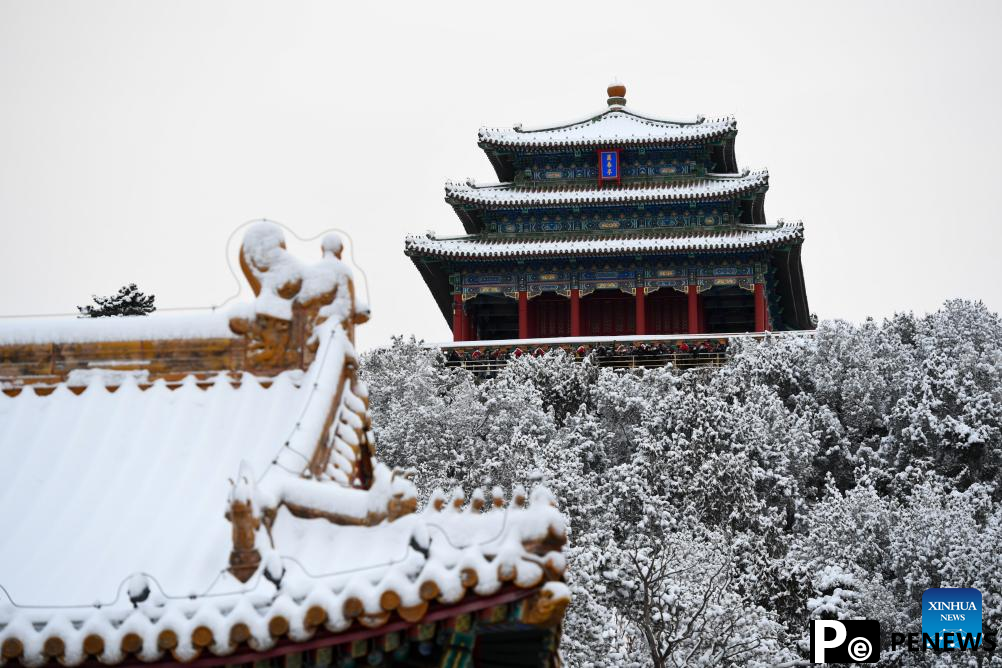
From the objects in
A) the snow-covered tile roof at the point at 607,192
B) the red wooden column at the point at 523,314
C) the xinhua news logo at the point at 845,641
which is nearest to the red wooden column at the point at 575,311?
the red wooden column at the point at 523,314

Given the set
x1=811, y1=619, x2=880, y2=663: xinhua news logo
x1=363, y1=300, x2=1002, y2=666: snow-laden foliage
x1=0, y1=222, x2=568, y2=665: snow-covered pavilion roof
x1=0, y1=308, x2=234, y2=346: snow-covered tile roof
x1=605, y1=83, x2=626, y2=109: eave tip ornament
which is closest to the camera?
x1=0, y1=222, x2=568, y2=665: snow-covered pavilion roof

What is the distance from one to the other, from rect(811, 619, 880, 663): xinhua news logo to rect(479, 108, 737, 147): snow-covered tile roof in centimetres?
2326

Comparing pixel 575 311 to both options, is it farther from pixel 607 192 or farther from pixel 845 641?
pixel 845 641

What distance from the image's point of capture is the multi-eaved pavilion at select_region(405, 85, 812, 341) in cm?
4041

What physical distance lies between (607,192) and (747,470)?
1712 cm

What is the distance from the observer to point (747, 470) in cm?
2608

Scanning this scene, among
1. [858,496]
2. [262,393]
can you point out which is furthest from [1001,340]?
[262,393]

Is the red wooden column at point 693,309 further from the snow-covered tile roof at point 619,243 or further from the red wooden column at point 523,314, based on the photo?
the red wooden column at point 523,314

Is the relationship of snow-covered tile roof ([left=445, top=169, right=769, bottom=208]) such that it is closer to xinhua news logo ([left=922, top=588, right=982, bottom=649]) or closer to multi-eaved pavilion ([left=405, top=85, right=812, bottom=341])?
multi-eaved pavilion ([left=405, top=85, right=812, bottom=341])

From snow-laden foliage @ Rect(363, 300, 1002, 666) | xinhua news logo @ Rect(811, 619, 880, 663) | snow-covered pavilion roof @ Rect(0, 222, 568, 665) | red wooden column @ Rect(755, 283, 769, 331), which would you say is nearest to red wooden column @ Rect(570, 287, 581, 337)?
red wooden column @ Rect(755, 283, 769, 331)

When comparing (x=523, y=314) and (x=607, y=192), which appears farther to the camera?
(x=607, y=192)

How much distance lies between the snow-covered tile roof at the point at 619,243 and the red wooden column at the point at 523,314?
1.20 m

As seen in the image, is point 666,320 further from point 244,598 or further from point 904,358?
point 244,598

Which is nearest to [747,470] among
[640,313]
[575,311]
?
[640,313]
